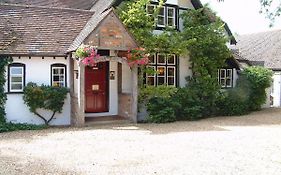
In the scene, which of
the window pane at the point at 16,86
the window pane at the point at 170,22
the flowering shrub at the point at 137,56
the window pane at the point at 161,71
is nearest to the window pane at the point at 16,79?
the window pane at the point at 16,86

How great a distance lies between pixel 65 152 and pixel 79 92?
4962mm

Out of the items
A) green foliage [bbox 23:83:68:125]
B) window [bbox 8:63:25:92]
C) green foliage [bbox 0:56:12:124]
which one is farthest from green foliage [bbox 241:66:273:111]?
green foliage [bbox 0:56:12:124]

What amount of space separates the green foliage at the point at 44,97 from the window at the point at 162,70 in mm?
4802

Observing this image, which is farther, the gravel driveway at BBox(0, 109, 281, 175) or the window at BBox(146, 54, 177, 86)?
the window at BBox(146, 54, 177, 86)

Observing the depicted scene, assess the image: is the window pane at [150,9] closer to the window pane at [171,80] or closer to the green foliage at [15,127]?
the window pane at [171,80]

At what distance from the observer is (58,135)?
41.2ft

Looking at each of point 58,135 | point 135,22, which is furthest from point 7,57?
point 135,22

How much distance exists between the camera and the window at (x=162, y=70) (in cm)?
1803

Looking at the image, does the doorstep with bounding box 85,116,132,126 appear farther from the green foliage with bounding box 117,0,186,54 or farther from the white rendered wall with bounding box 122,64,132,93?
the green foliage with bounding box 117,0,186,54

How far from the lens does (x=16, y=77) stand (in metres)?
15.0

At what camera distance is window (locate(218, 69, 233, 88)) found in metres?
21.1

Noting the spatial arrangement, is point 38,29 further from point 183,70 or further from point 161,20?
point 183,70

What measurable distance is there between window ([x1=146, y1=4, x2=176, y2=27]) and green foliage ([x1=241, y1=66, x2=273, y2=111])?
5894mm

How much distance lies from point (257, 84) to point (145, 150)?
1271cm
